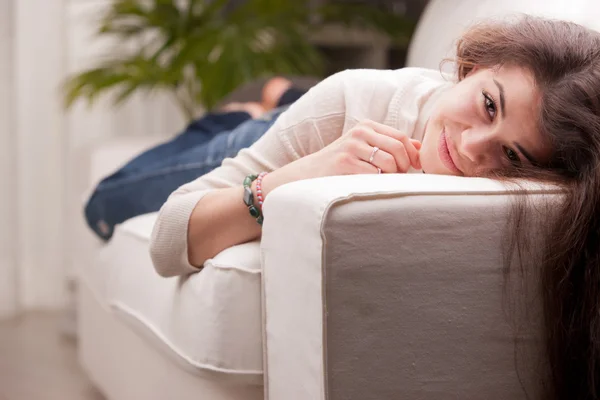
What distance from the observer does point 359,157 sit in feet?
3.61

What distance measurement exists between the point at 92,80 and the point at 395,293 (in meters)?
1.94

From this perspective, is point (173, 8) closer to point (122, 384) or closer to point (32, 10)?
point (32, 10)

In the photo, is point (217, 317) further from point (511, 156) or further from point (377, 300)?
point (511, 156)

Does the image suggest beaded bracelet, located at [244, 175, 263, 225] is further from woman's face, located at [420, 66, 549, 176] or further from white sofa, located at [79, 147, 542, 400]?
woman's face, located at [420, 66, 549, 176]

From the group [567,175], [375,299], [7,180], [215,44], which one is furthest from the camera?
[7,180]

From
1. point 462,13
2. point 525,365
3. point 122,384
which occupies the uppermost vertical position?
point 462,13

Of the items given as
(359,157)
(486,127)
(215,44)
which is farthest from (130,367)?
(215,44)

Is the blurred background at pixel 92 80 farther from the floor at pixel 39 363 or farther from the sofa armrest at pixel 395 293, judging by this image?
the sofa armrest at pixel 395 293

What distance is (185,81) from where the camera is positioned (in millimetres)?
2914

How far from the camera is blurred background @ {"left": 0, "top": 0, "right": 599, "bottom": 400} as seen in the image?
2.59 meters

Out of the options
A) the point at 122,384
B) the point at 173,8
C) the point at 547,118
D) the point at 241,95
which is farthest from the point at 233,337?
the point at 173,8

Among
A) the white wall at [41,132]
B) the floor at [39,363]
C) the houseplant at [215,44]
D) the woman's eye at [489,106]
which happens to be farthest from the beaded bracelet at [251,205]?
the white wall at [41,132]

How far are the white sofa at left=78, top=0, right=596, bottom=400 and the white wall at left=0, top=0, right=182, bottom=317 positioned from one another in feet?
7.06

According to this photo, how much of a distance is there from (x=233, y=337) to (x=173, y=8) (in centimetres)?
189
